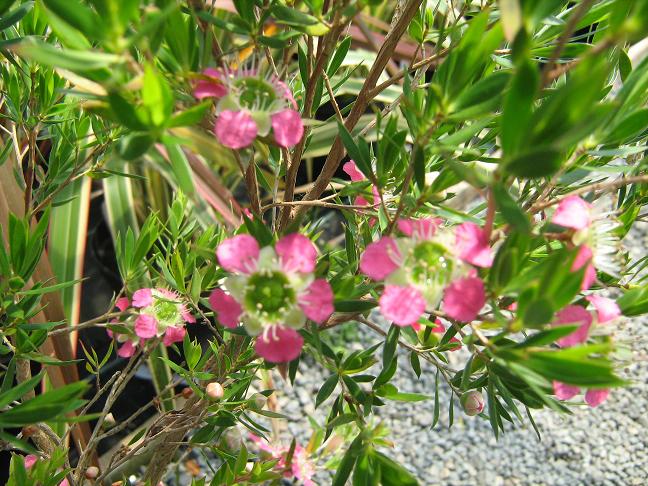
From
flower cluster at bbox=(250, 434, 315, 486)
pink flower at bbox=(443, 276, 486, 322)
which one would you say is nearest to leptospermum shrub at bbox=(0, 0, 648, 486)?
pink flower at bbox=(443, 276, 486, 322)

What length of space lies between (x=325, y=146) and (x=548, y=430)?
0.83 m

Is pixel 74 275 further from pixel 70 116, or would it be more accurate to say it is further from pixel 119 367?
pixel 70 116

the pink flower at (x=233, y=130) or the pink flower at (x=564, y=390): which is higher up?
the pink flower at (x=233, y=130)

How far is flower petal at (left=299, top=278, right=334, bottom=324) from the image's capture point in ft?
1.36

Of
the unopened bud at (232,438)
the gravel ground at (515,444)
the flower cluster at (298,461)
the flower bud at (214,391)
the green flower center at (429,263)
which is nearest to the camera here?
the green flower center at (429,263)

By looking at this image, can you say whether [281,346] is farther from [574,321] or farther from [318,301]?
[574,321]

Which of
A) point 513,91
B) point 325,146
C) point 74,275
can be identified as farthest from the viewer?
point 325,146

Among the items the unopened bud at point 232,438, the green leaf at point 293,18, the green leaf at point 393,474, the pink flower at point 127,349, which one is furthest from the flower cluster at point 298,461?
the green leaf at point 293,18

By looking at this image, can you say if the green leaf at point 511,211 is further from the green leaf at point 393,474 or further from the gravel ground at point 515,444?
the gravel ground at point 515,444

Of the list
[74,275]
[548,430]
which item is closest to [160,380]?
[74,275]

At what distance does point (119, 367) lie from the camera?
1.28m

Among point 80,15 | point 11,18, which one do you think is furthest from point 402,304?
point 11,18

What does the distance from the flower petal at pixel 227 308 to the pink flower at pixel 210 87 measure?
0.40 feet

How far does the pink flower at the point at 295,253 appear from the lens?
0.43 meters
